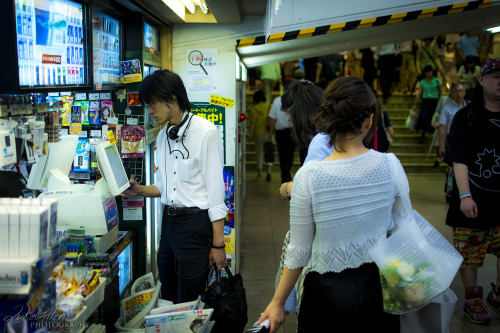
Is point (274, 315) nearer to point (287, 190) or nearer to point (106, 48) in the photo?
point (287, 190)

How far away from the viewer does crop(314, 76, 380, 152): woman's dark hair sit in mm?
1965

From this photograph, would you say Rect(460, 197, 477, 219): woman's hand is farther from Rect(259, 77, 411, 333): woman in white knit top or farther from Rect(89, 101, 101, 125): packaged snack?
Rect(89, 101, 101, 125): packaged snack

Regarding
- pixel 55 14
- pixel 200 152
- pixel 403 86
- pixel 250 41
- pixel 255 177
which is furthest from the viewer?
pixel 403 86

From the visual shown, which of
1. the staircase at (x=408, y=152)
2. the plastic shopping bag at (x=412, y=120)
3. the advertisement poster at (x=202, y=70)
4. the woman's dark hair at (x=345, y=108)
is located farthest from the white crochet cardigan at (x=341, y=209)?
the plastic shopping bag at (x=412, y=120)

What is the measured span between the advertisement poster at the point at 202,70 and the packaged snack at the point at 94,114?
93cm

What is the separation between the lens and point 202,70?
4469 mm

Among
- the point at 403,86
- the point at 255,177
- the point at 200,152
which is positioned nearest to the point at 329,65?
the point at 403,86

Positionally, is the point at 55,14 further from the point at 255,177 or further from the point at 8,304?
the point at 255,177

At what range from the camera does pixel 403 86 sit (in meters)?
13.9

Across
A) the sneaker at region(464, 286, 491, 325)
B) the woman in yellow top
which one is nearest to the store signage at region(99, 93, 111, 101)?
the sneaker at region(464, 286, 491, 325)

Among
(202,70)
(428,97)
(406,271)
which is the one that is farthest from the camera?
(428,97)

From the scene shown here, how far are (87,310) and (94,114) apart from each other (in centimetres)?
189

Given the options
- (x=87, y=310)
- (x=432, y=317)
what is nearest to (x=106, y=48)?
(x=87, y=310)

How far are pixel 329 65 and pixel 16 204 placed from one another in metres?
11.4
